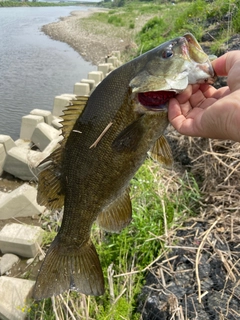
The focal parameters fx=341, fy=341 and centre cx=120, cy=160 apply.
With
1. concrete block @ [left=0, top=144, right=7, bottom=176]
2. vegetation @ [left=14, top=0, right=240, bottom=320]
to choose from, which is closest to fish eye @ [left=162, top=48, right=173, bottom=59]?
vegetation @ [left=14, top=0, right=240, bottom=320]

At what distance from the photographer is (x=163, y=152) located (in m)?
2.34

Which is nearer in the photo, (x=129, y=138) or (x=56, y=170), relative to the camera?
(x=129, y=138)

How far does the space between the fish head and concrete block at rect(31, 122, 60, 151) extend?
15.5 ft

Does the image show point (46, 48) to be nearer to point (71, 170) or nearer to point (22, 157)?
point (22, 157)

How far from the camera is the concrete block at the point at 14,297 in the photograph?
3.44 m

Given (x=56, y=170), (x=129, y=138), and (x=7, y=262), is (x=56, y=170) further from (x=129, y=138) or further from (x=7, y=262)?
(x=7, y=262)

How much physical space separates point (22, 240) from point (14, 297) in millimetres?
864

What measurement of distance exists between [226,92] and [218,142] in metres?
1.96

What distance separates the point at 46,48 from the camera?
22.8 m

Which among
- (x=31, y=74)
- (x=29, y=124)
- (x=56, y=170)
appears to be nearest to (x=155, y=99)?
(x=56, y=170)

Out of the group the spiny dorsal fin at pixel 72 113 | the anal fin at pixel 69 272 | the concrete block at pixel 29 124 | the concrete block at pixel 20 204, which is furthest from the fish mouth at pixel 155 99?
the concrete block at pixel 29 124

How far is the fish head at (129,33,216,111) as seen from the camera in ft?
6.57

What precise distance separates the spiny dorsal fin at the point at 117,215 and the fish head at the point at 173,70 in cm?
69

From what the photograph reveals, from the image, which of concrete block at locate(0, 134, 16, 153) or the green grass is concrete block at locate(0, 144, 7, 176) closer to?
concrete block at locate(0, 134, 16, 153)
